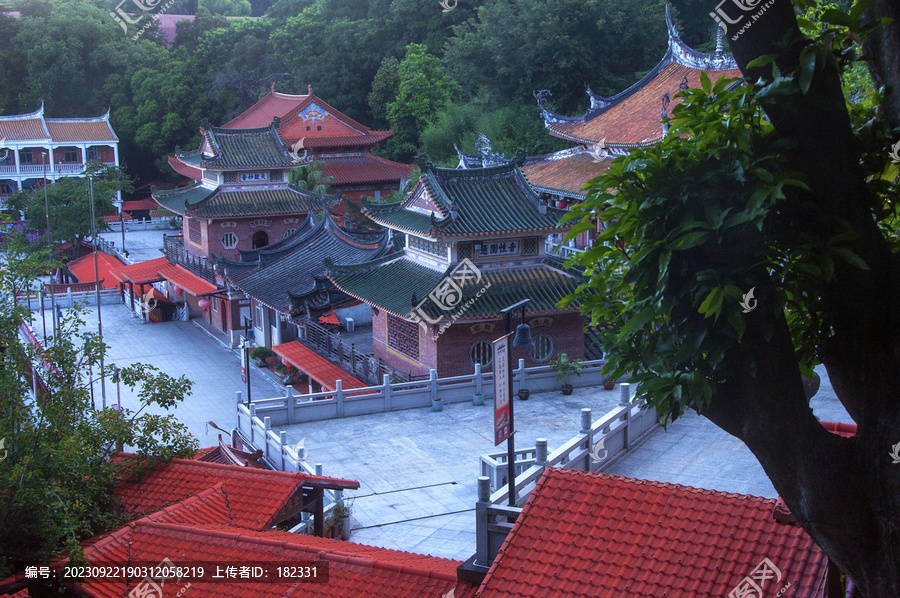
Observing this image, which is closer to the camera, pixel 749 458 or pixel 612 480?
pixel 612 480

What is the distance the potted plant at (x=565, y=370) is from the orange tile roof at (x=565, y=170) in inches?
421

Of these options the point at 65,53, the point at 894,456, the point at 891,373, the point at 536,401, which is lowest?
the point at 536,401

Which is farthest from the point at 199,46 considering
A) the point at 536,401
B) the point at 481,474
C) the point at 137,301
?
the point at 481,474

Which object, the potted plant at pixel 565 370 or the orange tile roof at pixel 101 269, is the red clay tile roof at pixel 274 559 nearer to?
the potted plant at pixel 565 370

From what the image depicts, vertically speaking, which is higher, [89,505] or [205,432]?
[89,505]

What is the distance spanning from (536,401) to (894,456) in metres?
14.6

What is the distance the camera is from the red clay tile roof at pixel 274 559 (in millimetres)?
9812

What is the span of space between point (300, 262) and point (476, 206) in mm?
10010

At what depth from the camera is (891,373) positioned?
5.93 meters

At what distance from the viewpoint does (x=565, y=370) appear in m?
21.0

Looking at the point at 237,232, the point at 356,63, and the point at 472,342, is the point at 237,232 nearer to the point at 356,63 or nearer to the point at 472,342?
the point at 472,342

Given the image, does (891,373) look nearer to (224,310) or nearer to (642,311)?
(642,311)

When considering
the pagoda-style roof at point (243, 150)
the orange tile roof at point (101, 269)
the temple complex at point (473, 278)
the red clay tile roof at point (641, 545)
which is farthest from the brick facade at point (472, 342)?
the orange tile roof at point (101, 269)

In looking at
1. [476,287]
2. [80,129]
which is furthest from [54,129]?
[476,287]
